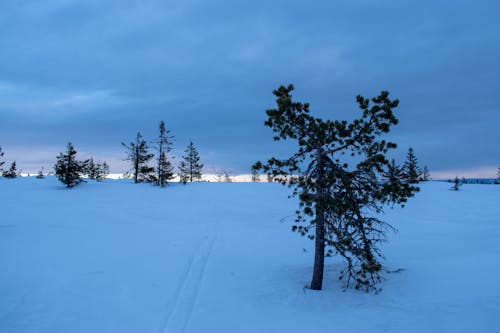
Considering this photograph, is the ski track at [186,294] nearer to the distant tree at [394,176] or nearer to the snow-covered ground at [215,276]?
the snow-covered ground at [215,276]

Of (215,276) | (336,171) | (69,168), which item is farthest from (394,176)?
(69,168)

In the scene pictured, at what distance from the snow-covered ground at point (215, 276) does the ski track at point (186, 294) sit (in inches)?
1.5

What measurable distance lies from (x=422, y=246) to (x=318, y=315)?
11197mm

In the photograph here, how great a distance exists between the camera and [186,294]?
10.5 meters

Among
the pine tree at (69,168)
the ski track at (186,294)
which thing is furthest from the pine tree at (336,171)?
the pine tree at (69,168)

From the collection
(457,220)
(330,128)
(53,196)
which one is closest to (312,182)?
(330,128)

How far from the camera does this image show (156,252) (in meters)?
15.2

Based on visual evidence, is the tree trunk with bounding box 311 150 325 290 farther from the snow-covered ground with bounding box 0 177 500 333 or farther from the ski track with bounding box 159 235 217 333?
the ski track with bounding box 159 235 217 333

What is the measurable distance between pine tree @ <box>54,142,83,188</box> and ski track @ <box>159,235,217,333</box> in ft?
83.6

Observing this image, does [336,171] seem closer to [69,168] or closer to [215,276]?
[215,276]

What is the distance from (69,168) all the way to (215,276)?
2987cm

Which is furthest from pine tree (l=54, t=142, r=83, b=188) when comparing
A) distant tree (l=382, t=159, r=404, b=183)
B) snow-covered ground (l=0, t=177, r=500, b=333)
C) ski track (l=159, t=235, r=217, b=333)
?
distant tree (l=382, t=159, r=404, b=183)

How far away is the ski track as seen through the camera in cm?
847

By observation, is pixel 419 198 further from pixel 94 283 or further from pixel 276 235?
pixel 94 283
